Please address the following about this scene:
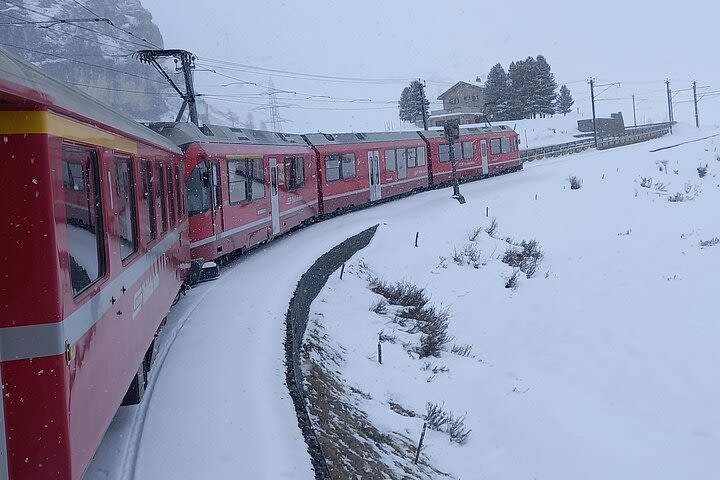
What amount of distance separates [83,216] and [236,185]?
29.7 ft

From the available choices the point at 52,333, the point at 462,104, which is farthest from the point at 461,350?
the point at 462,104

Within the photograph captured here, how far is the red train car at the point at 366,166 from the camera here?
20.1 metres

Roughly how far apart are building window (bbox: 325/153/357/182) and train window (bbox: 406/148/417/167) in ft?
14.7

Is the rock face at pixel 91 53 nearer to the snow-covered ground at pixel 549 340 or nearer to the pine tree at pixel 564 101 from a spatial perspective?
the snow-covered ground at pixel 549 340

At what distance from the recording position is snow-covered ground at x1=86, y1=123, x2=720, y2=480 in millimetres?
6051

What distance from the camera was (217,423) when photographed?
5.98 m

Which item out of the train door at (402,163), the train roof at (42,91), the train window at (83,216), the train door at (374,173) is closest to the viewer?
the train roof at (42,91)

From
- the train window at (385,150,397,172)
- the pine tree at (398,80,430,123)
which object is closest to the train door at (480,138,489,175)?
the train window at (385,150,397,172)

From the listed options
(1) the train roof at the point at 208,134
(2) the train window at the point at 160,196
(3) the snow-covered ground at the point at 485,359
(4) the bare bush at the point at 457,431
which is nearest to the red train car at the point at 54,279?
(3) the snow-covered ground at the point at 485,359

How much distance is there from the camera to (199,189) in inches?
473

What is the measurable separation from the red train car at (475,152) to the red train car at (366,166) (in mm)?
1042

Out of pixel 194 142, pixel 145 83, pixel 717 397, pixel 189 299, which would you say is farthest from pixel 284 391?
pixel 145 83

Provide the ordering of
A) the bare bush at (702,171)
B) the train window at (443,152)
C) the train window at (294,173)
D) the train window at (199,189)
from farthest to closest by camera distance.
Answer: the bare bush at (702,171), the train window at (443,152), the train window at (294,173), the train window at (199,189)

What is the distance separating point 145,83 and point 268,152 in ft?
283
